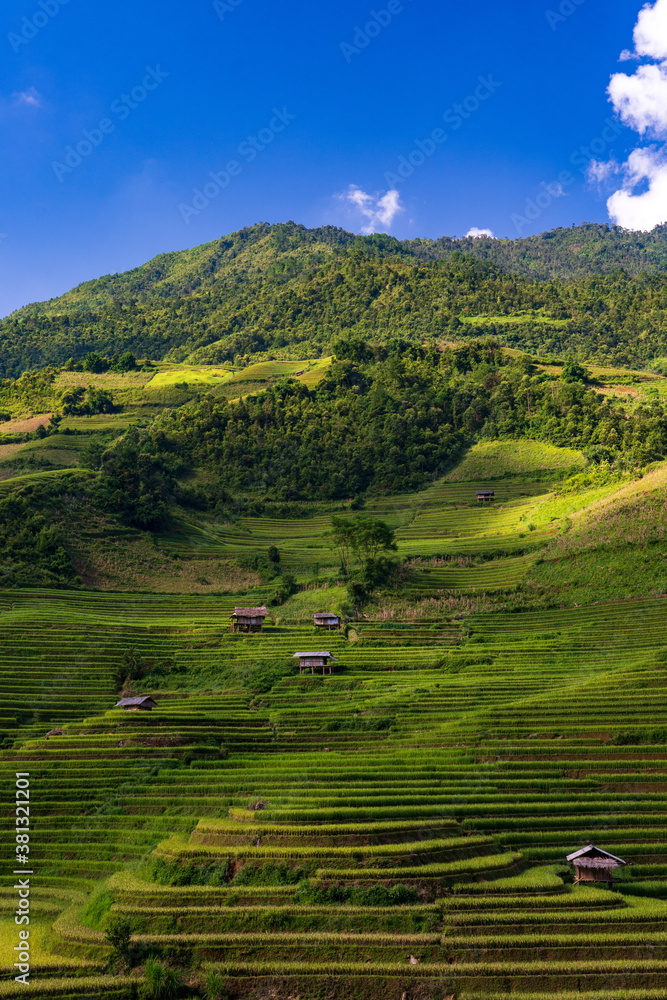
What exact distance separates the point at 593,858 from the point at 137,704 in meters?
21.2

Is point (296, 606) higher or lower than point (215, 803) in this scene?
higher

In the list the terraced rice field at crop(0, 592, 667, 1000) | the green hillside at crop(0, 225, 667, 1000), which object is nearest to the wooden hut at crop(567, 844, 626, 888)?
the green hillside at crop(0, 225, 667, 1000)

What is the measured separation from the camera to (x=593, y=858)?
17.1m

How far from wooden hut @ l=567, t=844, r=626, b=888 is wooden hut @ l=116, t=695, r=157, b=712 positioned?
20327mm

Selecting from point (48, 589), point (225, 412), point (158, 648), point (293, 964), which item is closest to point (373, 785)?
point (293, 964)

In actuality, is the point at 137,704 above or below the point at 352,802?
above

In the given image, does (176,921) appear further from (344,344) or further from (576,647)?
(344,344)

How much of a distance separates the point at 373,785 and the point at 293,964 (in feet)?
24.2

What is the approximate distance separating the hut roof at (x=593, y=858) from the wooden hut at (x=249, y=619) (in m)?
28.5

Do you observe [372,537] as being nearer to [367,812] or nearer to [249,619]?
[249,619]

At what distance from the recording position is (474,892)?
53.2ft

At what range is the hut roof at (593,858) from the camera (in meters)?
17.0

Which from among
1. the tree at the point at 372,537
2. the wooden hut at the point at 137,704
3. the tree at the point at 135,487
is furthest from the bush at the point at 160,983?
the tree at the point at 135,487

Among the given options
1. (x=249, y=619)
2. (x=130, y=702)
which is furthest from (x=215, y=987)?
(x=249, y=619)
